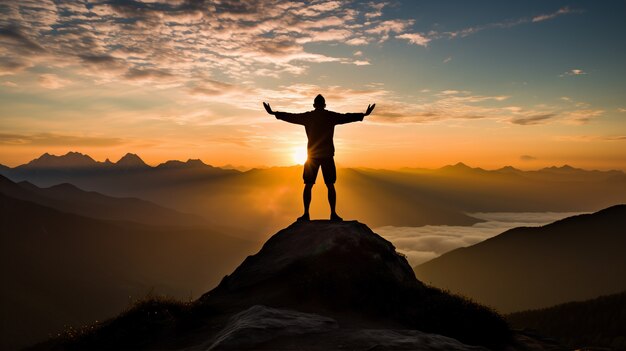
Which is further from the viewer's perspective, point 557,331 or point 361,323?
point 557,331

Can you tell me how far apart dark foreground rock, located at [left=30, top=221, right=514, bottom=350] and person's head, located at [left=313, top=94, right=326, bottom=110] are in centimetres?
359

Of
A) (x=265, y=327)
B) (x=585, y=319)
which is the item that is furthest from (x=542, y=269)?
(x=265, y=327)

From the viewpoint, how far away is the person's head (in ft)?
41.6

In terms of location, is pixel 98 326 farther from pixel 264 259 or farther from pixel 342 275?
pixel 342 275

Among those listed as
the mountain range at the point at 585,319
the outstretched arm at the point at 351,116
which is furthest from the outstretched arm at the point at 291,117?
the mountain range at the point at 585,319

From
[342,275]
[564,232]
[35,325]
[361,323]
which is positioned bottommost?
[35,325]

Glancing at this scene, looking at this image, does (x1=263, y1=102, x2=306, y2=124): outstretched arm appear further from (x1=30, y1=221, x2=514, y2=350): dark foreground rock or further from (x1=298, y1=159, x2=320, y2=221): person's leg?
(x1=30, y1=221, x2=514, y2=350): dark foreground rock

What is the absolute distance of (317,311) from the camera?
8984 mm

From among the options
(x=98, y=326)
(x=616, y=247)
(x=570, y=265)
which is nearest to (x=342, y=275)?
(x=98, y=326)

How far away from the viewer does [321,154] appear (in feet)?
41.1

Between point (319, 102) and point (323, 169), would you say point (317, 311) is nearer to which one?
point (323, 169)

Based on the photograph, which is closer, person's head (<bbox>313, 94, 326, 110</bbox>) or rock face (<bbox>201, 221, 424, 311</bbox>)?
rock face (<bbox>201, 221, 424, 311</bbox>)

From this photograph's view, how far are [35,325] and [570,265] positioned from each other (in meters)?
201

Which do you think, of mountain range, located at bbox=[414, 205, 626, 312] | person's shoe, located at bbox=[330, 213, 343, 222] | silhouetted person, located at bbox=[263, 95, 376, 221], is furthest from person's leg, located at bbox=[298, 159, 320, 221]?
mountain range, located at bbox=[414, 205, 626, 312]
